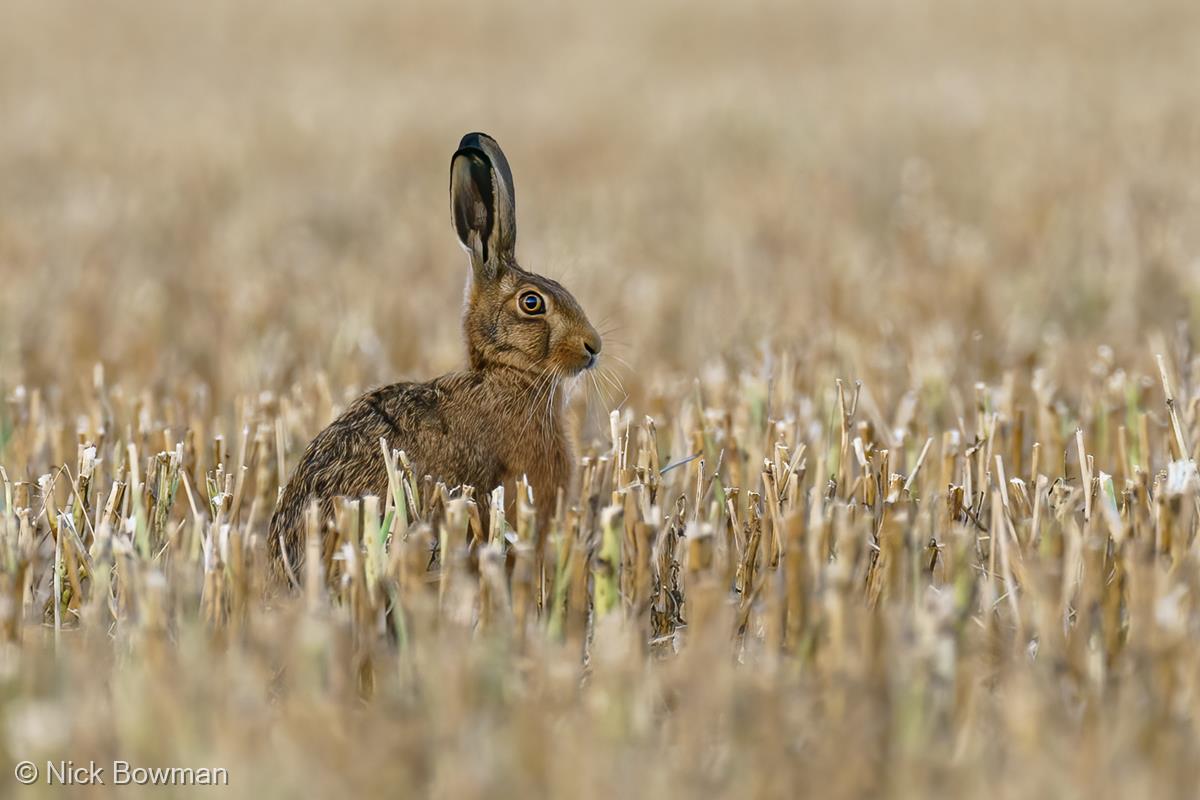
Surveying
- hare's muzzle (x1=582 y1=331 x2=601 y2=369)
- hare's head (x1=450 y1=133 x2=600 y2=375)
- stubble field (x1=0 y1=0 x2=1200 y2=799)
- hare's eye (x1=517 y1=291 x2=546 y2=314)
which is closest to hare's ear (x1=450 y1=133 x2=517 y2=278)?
hare's head (x1=450 y1=133 x2=600 y2=375)

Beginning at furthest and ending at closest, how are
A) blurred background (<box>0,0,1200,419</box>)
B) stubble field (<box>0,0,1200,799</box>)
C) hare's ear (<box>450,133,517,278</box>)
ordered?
blurred background (<box>0,0,1200,419</box>), hare's ear (<box>450,133,517,278</box>), stubble field (<box>0,0,1200,799</box>)

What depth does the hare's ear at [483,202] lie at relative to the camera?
3391 millimetres

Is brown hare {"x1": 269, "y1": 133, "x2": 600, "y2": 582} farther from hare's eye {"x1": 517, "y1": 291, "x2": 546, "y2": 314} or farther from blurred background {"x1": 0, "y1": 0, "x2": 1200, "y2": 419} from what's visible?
blurred background {"x1": 0, "y1": 0, "x2": 1200, "y2": 419}

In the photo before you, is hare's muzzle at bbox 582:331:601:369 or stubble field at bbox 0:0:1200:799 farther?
hare's muzzle at bbox 582:331:601:369

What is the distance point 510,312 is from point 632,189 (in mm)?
5881

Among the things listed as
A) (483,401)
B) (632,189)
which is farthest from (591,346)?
(632,189)

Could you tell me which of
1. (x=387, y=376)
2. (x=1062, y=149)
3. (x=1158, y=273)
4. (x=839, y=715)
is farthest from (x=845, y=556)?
(x=1062, y=149)

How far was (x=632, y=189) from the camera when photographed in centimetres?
935

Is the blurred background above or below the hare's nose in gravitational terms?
above

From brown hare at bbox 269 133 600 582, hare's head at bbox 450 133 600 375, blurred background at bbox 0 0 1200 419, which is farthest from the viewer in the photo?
blurred background at bbox 0 0 1200 419

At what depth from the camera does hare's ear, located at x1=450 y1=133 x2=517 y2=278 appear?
3391 mm

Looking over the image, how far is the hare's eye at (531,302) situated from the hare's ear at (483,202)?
10 cm

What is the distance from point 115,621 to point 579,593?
93 centimetres

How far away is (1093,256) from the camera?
7.00 metres
